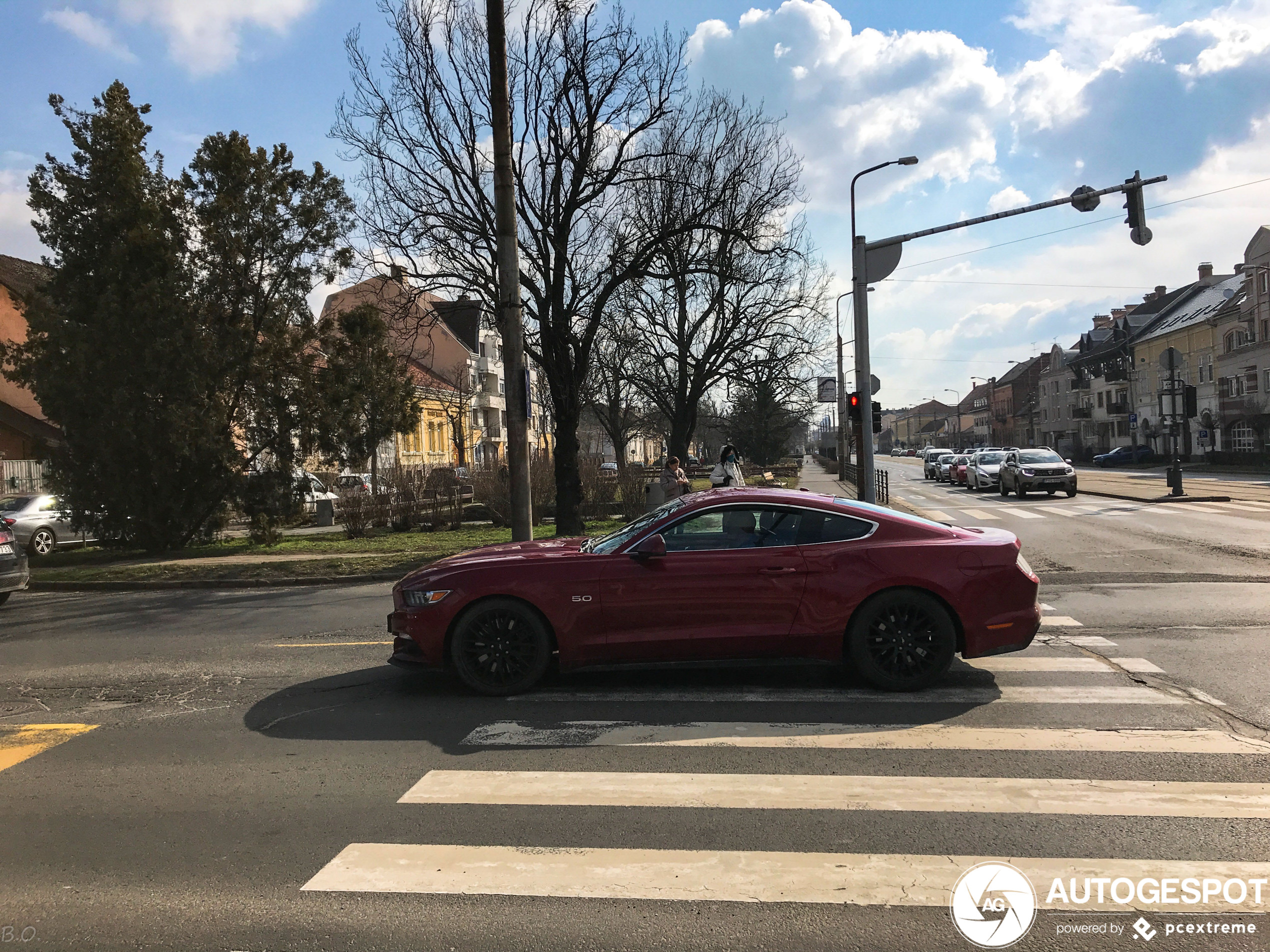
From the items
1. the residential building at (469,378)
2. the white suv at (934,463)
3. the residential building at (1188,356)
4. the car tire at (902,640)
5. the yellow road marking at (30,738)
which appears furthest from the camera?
the residential building at (1188,356)

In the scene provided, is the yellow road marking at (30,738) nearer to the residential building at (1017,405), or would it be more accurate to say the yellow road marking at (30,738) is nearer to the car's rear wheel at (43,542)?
the car's rear wheel at (43,542)

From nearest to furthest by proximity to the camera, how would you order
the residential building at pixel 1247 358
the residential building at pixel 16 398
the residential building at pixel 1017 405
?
the residential building at pixel 16 398, the residential building at pixel 1247 358, the residential building at pixel 1017 405

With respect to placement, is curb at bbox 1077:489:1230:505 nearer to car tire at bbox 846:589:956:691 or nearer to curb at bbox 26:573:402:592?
curb at bbox 26:573:402:592

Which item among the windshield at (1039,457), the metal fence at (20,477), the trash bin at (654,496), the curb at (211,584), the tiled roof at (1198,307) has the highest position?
the tiled roof at (1198,307)

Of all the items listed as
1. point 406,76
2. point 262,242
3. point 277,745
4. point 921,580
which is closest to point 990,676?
point 921,580

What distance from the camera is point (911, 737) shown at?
17.7ft

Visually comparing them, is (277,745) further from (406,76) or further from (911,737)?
(406,76)

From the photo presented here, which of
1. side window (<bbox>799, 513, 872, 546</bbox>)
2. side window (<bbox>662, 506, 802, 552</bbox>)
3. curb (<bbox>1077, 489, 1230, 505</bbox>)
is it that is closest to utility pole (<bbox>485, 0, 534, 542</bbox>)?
side window (<bbox>662, 506, 802, 552</bbox>)

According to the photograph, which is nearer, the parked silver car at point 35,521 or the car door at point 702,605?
the car door at point 702,605

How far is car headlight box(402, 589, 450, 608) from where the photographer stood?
6.47 meters

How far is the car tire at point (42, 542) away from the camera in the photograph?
2211cm

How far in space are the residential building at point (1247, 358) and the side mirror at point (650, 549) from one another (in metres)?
55.5

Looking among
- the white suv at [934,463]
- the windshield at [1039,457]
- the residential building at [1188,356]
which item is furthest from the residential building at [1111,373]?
the windshield at [1039,457]

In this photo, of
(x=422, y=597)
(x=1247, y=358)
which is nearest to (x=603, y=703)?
(x=422, y=597)
